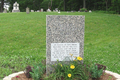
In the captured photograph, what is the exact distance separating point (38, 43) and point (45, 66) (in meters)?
6.12

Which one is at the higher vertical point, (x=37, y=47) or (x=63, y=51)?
(x=63, y=51)

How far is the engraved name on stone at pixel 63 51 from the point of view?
4059 millimetres

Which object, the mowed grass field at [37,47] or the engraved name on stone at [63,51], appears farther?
the mowed grass field at [37,47]

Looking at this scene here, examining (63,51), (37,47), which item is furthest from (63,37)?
(37,47)

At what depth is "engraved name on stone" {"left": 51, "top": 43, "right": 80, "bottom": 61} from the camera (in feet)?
13.3

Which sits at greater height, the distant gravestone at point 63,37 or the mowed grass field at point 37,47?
the distant gravestone at point 63,37

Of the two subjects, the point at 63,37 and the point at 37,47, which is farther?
the point at 37,47

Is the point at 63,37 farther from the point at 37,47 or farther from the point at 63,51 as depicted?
the point at 37,47

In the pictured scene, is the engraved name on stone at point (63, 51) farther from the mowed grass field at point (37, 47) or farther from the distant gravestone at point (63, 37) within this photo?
the mowed grass field at point (37, 47)

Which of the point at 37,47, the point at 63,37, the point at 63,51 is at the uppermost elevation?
the point at 63,37

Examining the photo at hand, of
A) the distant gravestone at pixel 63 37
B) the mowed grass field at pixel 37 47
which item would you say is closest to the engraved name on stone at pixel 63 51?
the distant gravestone at pixel 63 37

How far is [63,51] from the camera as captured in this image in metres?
4.12

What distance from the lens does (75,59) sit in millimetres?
4043

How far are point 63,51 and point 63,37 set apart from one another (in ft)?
1.21
